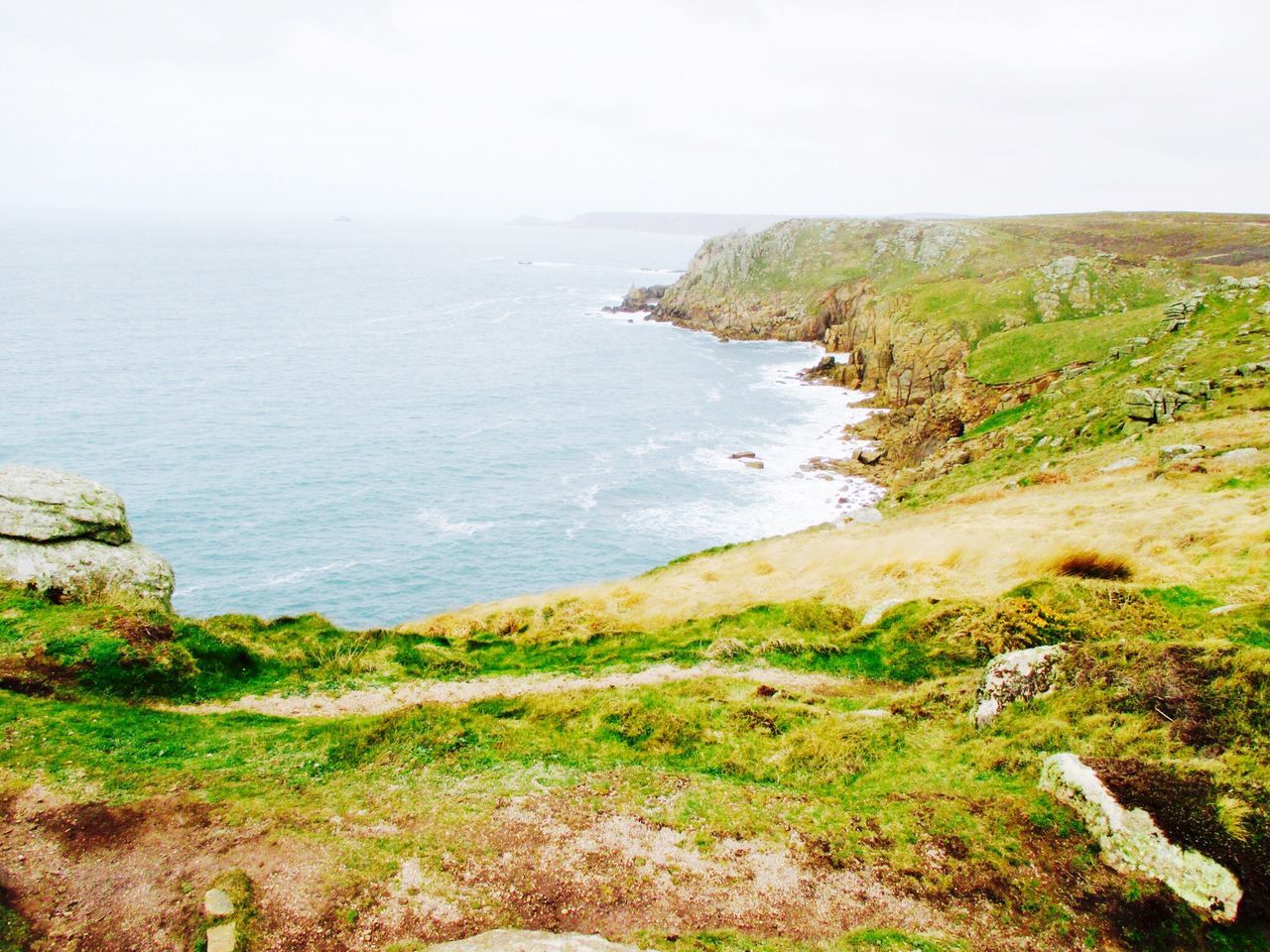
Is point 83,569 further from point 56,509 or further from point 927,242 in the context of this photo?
point 927,242

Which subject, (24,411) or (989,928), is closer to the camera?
(989,928)

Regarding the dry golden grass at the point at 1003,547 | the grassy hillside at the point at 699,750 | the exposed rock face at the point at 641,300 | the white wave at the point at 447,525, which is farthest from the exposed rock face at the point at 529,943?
the exposed rock face at the point at 641,300

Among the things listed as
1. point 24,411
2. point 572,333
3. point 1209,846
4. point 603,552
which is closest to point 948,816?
point 1209,846

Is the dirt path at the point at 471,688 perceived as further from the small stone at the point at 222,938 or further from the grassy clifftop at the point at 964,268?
the grassy clifftop at the point at 964,268

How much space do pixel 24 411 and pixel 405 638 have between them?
7155 cm

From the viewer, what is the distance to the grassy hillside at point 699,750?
12.0m

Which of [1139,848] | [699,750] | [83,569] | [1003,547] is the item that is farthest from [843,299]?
[1139,848]

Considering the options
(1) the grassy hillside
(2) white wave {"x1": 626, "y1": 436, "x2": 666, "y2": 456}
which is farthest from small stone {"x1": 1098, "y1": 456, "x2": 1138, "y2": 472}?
(2) white wave {"x1": 626, "y1": 436, "x2": 666, "y2": 456}

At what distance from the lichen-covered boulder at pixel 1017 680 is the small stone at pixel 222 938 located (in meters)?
16.2

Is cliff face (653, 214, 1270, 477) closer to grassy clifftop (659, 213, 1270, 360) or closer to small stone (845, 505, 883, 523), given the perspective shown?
grassy clifftop (659, 213, 1270, 360)

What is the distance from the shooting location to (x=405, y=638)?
28.5 m

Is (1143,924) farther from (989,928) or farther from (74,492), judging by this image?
(74,492)

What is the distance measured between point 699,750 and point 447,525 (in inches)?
1662

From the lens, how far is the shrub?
2406cm
